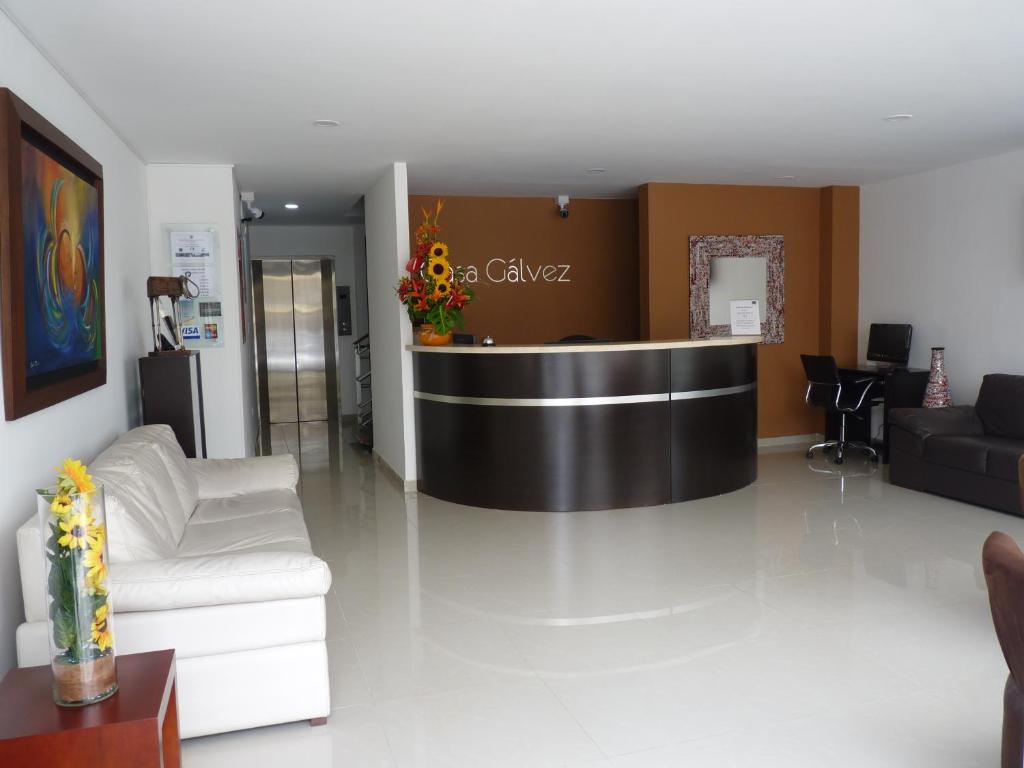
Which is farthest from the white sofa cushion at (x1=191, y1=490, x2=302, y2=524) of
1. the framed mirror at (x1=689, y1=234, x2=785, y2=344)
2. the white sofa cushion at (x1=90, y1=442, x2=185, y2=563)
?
the framed mirror at (x1=689, y1=234, x2=785, y2=344)

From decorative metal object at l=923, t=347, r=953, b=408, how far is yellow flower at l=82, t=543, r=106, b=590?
7.01 m

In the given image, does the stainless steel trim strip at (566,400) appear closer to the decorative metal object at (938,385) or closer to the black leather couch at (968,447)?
the black leather couch at (968,447)

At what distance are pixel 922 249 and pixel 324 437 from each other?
7081mm

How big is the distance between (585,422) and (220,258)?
10.8 ft

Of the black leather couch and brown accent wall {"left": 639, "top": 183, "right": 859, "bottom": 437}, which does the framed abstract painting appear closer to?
brown accent wall {"left": 639, "top": 183, "right": 859, "bottom": 437}

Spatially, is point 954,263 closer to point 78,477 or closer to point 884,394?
point 884,394

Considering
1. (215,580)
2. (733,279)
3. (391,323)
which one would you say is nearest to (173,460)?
(215,580)

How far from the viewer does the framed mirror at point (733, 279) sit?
8633 mm

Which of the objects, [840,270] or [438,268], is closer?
[438,268]

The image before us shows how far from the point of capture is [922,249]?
26.7 feet

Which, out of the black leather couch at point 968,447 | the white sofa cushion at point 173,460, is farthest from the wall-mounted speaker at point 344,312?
the black leather couch at point 968,447

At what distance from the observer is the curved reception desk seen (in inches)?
243

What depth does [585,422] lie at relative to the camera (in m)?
6.18

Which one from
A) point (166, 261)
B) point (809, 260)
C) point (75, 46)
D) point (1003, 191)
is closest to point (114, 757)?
point (75, 46)
